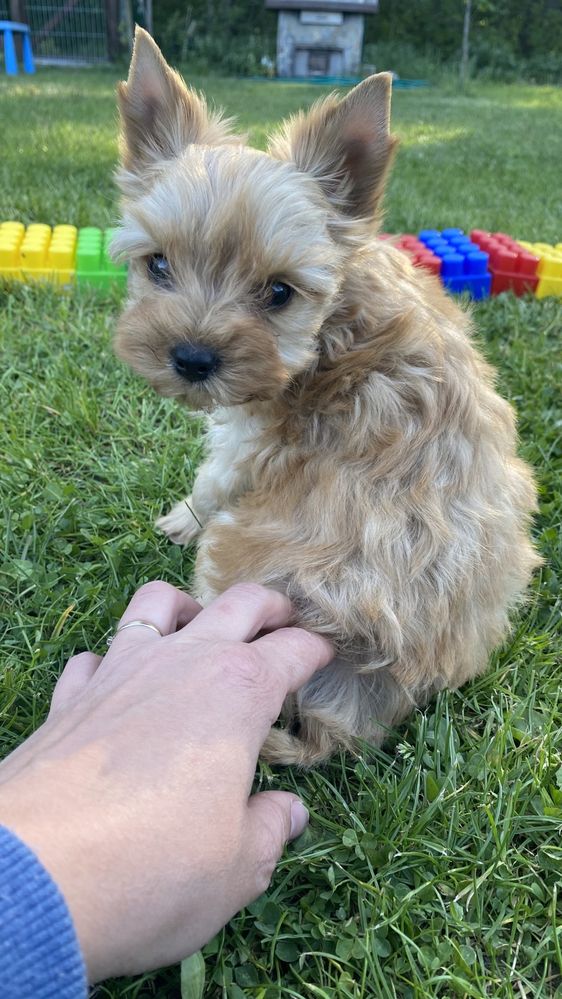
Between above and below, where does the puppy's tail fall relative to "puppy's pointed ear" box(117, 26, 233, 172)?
below

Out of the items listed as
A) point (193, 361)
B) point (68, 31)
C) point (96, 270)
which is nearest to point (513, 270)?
point (96, 270)

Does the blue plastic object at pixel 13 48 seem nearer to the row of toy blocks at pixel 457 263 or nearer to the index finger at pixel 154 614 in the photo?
the row of toy blocks at pixel 457 263

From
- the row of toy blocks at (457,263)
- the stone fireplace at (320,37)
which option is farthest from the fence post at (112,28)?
the row of toy blocks at (457,263)

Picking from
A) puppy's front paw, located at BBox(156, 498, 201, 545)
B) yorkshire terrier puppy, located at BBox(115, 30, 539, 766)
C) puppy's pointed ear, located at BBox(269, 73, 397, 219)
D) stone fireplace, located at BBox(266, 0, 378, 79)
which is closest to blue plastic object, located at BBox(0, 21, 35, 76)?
stone fireplace, located at BBox(266, 0, 378, 79)

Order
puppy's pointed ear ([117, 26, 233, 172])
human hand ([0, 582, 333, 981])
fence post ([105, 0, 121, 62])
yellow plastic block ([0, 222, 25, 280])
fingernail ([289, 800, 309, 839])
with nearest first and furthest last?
human hand ([0, 582, 333, 981])
fingernail ([289, 800, 309, 839])
puppy's pointed ear ([117, 26, 233, 172])
yellow plastic block ([0, 222, 25, 280])
fence post ([105, 0, 121, 62])

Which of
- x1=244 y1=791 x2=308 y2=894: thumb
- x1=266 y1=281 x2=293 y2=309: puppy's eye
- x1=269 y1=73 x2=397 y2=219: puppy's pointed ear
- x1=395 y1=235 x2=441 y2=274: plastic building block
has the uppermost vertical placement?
x1=269 y1=73 x2=397 y2=219: puppy's pointed ear

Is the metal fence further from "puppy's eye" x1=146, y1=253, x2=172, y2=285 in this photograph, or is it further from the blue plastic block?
"puppy's eye" x1=146, y1=253, x2=172, y2=285

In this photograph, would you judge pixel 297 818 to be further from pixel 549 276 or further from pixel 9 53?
pixel 9 53

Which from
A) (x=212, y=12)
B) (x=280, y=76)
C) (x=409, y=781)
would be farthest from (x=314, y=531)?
(x=212, y=12)
